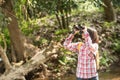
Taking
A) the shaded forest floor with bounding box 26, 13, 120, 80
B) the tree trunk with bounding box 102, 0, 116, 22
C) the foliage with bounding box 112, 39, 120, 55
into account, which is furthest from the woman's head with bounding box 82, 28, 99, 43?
the tree trunk with bounding box 102, 0, 116, 22

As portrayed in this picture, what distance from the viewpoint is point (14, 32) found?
10.7 m

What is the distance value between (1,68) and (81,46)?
225 inches

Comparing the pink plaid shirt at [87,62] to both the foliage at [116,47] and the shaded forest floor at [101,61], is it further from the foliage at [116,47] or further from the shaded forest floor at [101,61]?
the foliage at [116,47]

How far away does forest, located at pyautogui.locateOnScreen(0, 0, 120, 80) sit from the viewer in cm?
1009

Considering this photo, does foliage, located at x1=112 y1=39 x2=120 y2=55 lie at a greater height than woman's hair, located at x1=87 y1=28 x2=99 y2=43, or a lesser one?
lesser

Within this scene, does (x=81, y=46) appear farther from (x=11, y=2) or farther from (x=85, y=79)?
(x=11, y=2)

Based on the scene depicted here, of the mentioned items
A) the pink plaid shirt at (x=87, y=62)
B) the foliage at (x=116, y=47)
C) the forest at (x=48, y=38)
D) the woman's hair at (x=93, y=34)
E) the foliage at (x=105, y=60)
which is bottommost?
the foliage at (x=105, y=60)

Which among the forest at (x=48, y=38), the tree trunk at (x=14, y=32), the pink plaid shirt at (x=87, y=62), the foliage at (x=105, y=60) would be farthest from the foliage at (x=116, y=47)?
the pink plaid shirt at (x=87, y=62)

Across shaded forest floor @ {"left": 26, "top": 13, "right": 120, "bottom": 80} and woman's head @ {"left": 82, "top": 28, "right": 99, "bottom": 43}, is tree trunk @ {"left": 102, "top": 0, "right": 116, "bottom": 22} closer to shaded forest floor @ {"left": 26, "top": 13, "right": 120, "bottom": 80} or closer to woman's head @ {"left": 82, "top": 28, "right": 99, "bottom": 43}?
shaded forest floor @ {"left": 26, "top": 13, "right": 120, "bottom": 80}

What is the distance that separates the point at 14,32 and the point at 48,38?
285 cm

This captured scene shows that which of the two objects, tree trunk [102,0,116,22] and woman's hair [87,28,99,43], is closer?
woman's hair [87,28,99,43]

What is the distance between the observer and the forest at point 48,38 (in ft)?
→ 33.1

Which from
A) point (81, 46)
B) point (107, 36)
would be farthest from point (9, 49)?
point (81, 46)

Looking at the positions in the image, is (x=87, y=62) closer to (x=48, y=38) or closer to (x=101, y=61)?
(x=101, y=61)
